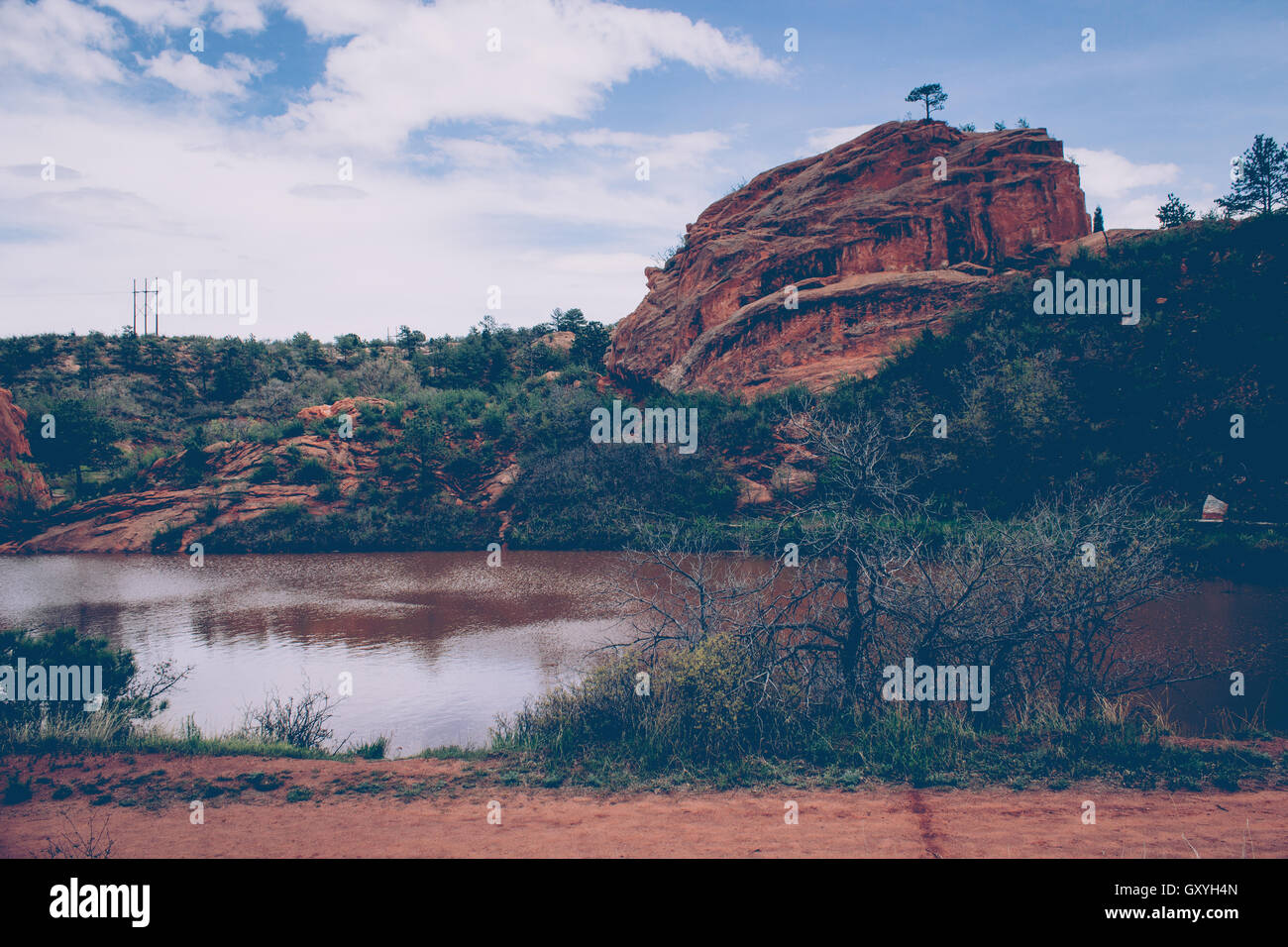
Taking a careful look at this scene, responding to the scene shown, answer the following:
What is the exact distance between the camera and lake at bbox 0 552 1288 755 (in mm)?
9891

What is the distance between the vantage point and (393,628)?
14375 mm

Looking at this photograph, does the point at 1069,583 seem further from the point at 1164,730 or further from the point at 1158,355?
the point at 1158,355

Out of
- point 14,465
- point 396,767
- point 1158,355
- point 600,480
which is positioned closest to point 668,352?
point 600,480

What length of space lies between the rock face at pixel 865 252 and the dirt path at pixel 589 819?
2209cm

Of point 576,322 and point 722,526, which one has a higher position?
point 576,322

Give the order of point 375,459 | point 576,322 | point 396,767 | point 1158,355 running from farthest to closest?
point 576,322 < point 375,459 < point 1158,355 < point 396,767

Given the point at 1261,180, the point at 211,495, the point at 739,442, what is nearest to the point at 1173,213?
the point at 1261,180

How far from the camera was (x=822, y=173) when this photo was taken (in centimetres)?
3256

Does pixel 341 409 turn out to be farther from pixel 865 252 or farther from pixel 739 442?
pixel 865 252

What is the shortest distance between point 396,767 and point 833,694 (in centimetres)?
470

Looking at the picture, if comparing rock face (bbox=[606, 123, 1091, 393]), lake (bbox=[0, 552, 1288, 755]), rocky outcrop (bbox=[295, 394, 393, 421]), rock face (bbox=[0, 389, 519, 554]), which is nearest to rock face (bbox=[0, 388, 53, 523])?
rock face (bbox=[0, 389, 519, 554])

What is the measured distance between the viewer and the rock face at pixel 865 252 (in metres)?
28.2

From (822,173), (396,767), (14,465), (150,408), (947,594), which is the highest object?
(822,173)

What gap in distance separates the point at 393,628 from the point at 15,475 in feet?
70.9
